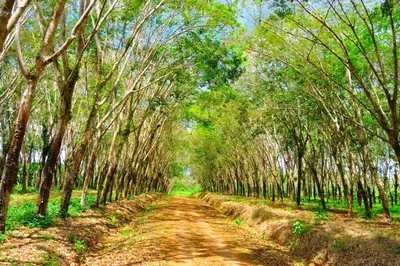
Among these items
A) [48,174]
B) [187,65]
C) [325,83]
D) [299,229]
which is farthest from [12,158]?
[325,83]

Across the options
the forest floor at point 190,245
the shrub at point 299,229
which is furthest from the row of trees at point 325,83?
the shrub at point 299,229

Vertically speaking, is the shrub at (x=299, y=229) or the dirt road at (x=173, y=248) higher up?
the shrub at (x=299, y=229)

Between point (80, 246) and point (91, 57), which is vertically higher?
point (91, 57)

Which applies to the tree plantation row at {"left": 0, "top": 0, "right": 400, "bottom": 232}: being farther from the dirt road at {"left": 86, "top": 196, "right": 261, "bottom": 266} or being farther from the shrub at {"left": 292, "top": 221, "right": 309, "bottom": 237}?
the shrub at {"left": 292, "top": 221, "right": 309, "bottom": 237}

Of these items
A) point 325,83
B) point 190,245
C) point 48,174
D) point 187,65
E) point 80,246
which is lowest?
point 190,245

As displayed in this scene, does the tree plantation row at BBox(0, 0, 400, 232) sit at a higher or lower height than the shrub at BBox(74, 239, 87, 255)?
higher

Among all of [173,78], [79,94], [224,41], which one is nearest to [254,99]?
[173,78]

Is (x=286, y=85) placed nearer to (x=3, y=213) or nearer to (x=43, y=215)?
(x=43, y=215)

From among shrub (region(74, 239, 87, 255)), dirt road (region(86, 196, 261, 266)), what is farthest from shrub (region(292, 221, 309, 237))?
shrub (region(74, 239, 87, 255))

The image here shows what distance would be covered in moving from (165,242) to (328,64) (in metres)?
13.6

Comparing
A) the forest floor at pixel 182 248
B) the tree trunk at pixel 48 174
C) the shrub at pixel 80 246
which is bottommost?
the forest floor at pixel 182 248

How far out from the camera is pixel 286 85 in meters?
23.3

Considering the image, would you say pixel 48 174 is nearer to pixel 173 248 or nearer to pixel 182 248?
pixel 173 248

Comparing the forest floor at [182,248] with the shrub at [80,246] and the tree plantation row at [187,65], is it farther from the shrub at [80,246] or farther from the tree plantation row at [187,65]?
the tree plantation row at [187,65]
